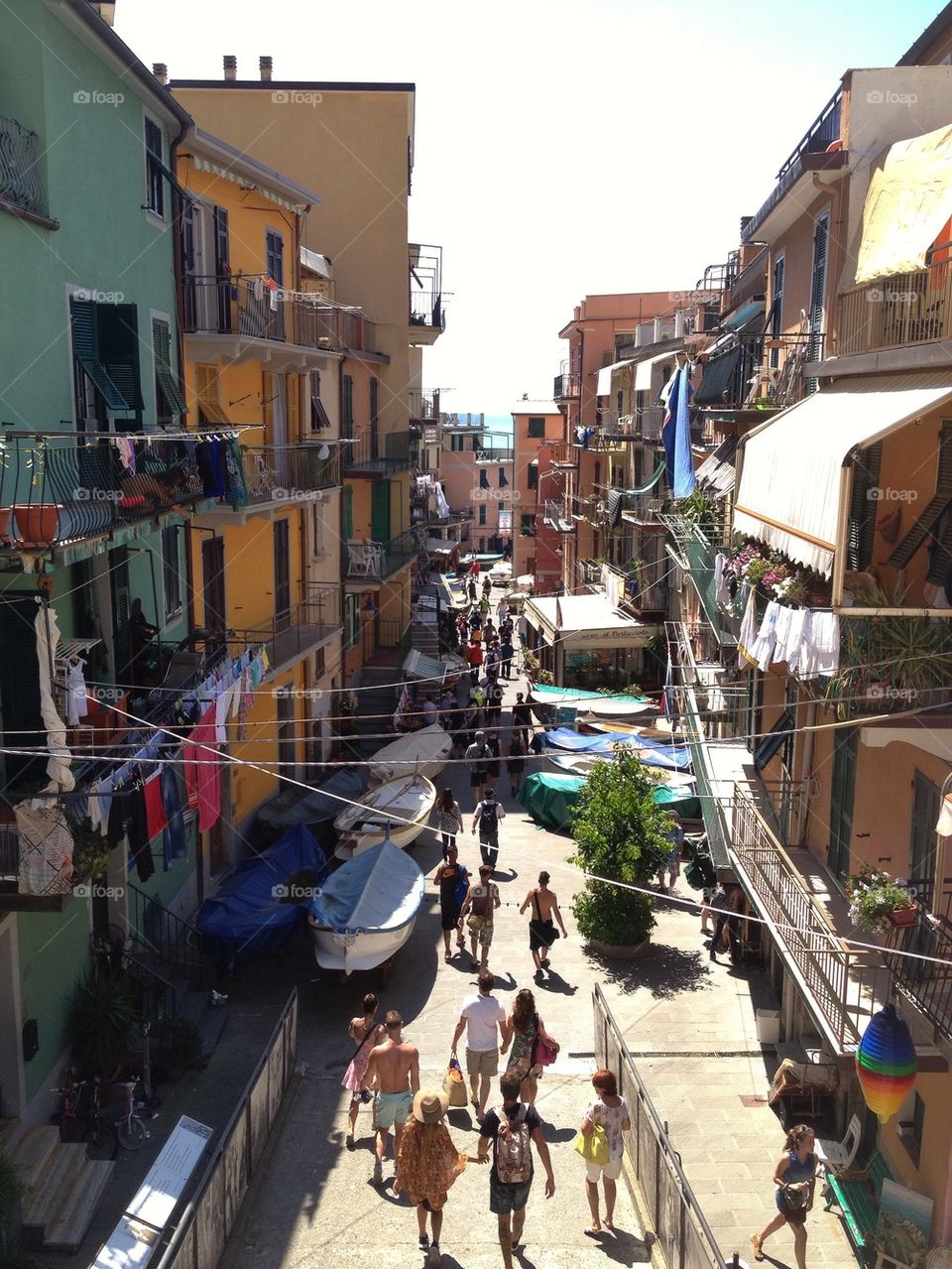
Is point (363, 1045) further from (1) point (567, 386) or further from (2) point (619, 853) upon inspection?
(1) point (567, 386)

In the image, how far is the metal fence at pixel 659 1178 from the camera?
8.27 meters

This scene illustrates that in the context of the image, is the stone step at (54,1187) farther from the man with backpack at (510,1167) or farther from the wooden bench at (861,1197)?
the wooden bench at (861,1197)

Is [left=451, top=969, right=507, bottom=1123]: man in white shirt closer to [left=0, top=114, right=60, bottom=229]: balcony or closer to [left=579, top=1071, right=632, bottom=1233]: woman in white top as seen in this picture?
[left=579, top=1071, right=632, bottom=1233]: woman in white top

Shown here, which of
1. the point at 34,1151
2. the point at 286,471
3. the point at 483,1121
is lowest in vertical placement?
the point at 34,1151

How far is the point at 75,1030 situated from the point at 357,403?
23.3 meters

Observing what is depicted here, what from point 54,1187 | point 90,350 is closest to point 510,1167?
point 54,1187

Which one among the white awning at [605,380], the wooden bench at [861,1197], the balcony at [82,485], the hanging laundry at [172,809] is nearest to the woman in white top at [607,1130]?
the wooden bench at [861,1197]

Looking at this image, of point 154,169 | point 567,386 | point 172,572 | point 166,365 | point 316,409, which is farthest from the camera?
point 567,386

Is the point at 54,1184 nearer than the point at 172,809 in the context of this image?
Yes

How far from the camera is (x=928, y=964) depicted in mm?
9375

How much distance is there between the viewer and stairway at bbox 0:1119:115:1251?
1016cm

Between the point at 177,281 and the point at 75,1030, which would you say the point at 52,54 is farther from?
the point at 75,1030

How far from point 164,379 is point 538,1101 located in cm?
1128

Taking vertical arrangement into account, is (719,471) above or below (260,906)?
above
